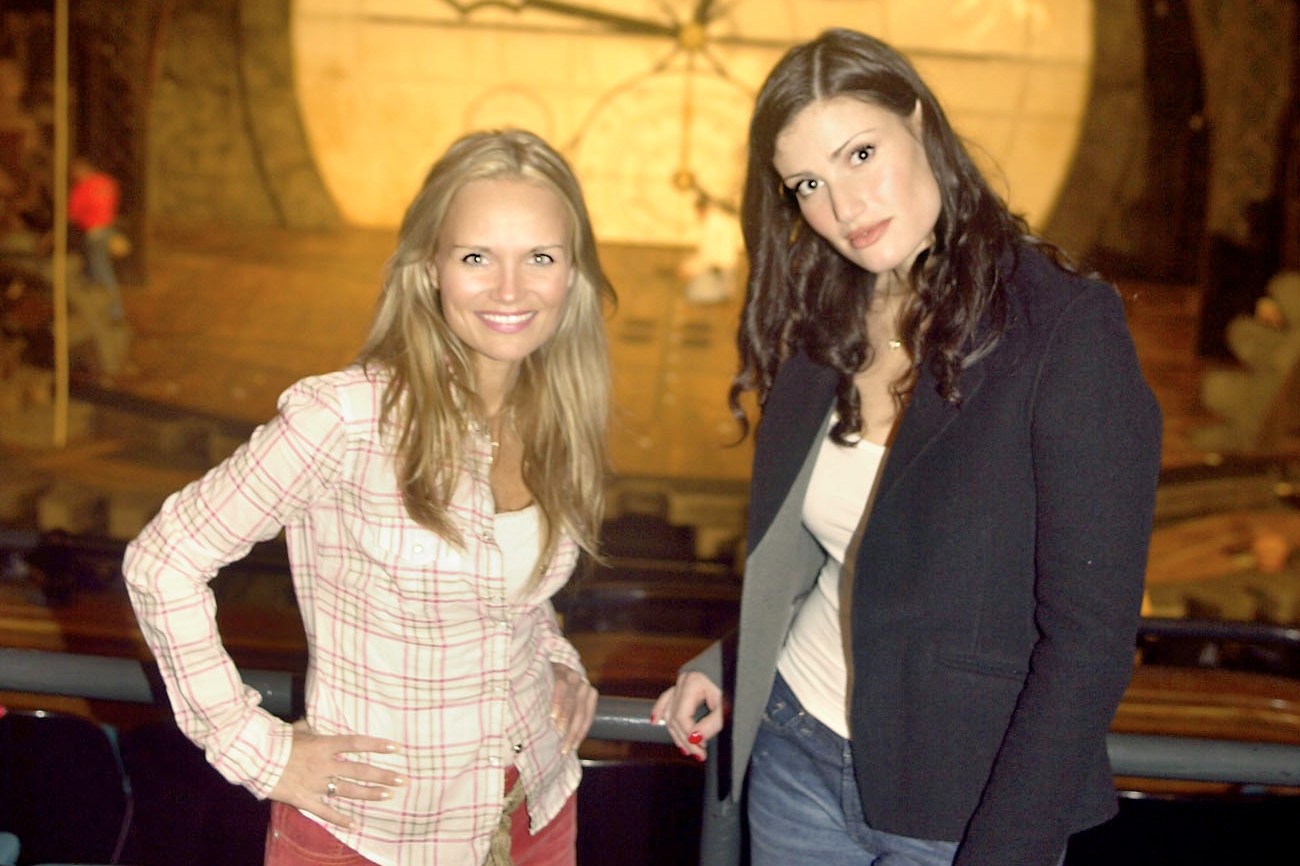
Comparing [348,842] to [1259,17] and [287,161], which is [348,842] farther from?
[1259,17]

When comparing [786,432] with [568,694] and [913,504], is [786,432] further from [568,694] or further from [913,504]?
[568,694]

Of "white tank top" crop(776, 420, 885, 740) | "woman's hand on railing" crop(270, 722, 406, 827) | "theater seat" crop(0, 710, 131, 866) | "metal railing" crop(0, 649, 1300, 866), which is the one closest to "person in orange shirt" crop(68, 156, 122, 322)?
"theater seat" crop(0, 710, 131, 866)

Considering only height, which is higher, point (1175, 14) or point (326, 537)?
point (1175, 14)

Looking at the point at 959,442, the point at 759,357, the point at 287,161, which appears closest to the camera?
the point at 959,442

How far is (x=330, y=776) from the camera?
1.21 metres

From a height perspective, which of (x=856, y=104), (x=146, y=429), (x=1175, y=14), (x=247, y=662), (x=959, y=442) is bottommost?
(x=247, y=662)

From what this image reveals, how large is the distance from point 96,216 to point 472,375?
14.1 ft

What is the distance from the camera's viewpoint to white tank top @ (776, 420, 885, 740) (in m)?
1.28

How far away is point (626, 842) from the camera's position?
1841 millimetres

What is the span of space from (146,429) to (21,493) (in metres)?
0.58

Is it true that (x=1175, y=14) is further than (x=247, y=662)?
Yes

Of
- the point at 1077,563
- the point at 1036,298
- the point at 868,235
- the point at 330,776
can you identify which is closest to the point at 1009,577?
the point at 1077,563

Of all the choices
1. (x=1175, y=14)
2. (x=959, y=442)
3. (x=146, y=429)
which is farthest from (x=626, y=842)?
(x=1175, y=14)

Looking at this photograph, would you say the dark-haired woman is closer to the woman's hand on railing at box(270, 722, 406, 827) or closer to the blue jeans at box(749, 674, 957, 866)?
the blue jeans at box(749, 674, 957, 866)
